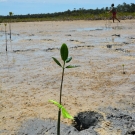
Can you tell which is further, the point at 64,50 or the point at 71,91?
the point at 71,91

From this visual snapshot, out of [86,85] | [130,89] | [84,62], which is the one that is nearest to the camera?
[130,89]

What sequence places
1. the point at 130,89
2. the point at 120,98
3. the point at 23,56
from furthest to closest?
the point at 23,56 < the point at 130,89 < the point at 120,98

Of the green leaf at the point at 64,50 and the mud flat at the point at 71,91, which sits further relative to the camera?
the mud flat at the point at 71,91

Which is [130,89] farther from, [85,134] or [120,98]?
[85,134]

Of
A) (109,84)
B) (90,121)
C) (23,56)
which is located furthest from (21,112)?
(23,56)

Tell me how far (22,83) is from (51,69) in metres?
1.21

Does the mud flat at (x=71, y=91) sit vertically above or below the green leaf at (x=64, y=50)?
below

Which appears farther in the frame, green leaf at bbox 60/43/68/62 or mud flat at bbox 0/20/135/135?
mud flat at bbox 0/20/135/135

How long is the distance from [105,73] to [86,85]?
36.8 inches

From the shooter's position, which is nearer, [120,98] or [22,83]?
[120,98]

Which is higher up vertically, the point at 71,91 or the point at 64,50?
the point at 64,50

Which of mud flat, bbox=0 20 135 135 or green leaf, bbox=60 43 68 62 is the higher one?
green leaf, bbox=60 43 68 62

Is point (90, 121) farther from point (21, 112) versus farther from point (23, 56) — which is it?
point (23, 56)

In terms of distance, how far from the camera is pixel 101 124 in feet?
10.9
